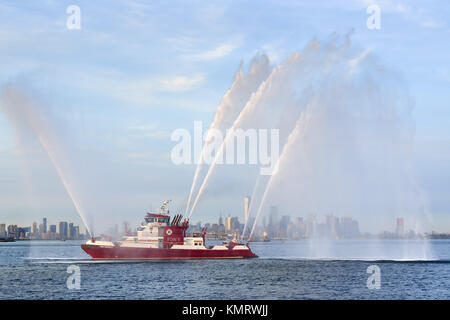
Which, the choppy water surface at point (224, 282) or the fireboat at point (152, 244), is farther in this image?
the fireboat at point (152, 244)

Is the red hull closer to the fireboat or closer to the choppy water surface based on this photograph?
the fireboat

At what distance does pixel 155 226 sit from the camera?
70.8 m

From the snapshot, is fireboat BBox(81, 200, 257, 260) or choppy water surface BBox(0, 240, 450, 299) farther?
fireboat BBox(81, 200, 257, 260)

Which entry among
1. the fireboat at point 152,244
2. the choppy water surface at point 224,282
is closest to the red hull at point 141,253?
the fireboat at point 152,244

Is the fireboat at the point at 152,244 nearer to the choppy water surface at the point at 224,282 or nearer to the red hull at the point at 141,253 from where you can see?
the red hull at the point at 141,253

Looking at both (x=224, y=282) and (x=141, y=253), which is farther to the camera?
(x=141, y=253)

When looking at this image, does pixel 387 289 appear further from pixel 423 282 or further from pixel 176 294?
pixel 176 294

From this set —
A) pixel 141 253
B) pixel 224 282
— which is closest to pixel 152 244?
pixel 141 253

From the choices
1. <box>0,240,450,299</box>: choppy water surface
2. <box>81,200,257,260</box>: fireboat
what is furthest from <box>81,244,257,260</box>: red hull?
<box>0,240,450,299</box>: choppy water surface

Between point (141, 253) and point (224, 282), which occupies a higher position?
point (141, 253)

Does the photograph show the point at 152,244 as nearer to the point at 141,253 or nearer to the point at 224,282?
the point at 141,253

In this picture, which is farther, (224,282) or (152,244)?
(152,244)
